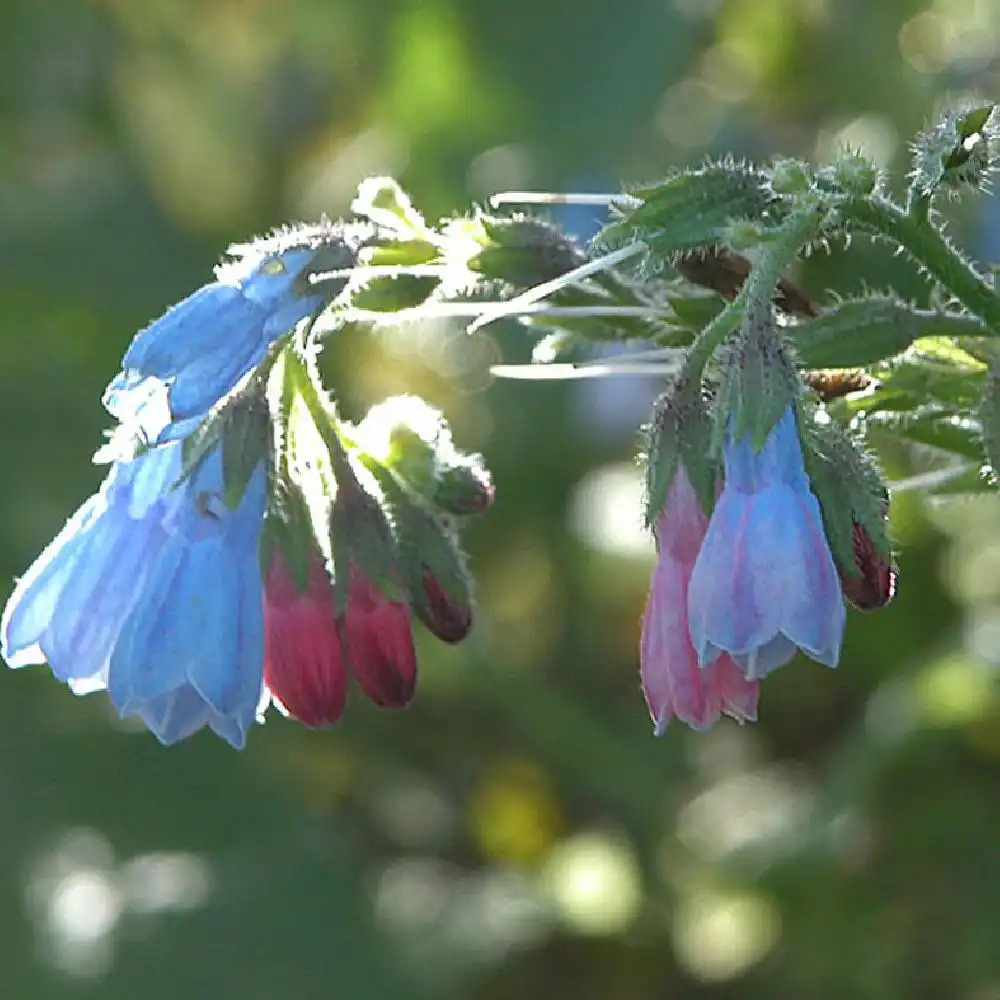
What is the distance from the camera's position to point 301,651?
1.88 metres

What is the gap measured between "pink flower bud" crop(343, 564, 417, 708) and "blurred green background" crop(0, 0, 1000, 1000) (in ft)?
5.23

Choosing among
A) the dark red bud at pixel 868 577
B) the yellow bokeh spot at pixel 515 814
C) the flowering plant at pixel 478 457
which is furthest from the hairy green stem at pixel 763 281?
the yellow bokeh spot at pixel 515 814

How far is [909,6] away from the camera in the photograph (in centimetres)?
520

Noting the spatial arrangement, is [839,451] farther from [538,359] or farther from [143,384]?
[143,384]

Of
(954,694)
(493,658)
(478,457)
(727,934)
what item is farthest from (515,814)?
(478,457)

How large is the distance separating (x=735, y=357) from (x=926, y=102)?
3488 mm

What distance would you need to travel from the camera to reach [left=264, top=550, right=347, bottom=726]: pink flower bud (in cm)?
187

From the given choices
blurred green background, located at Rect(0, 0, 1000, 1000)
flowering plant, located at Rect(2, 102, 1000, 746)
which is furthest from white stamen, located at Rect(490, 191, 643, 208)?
blurred green background, located at Rect(0, 0, 1000, 1000)

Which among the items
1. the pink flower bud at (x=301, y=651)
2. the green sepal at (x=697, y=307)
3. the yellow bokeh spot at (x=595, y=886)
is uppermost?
the yellow bokeh spot at (x=595, y=886)

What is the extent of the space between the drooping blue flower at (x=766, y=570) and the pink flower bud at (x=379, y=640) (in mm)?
396

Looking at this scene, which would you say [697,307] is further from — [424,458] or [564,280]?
[424,458]

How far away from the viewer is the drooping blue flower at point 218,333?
64.8 inches

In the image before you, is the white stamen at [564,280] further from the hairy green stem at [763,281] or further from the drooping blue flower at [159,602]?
the drooping blue flower at [159,602]

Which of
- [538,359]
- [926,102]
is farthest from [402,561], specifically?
[926,102]
